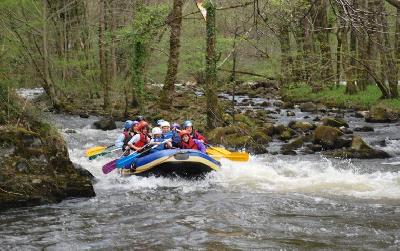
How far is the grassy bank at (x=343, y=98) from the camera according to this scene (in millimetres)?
20814

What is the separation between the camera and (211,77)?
1529cm

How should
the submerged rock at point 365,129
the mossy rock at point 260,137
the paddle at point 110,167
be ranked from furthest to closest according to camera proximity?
1. the submerged rock at point 365,129
2. the mossy rock at point 260,137
3. the paddle at point 110,167

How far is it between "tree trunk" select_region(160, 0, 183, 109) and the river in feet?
27.5

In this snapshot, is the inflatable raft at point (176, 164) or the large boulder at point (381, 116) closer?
the inflatable raft at point (176, 164)

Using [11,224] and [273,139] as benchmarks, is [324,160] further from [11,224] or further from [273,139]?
[11,224]

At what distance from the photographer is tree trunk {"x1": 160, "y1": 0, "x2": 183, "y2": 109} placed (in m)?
18.4

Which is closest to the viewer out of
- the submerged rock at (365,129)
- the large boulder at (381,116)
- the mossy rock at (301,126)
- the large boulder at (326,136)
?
the large boulder at (326,136)

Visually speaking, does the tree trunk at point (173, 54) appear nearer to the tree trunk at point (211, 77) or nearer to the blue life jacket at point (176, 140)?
the tree trunk at point (211, 77)

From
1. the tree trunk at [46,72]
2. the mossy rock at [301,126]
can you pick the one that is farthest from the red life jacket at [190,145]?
the tree trunk at [46,72]

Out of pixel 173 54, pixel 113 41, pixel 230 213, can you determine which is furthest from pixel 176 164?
pixel 113 41

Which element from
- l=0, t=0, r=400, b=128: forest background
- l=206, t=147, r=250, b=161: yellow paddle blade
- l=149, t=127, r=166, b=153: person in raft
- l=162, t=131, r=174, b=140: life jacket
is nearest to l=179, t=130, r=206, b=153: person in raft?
l=149, t=127, r=166, b=153: person in raft

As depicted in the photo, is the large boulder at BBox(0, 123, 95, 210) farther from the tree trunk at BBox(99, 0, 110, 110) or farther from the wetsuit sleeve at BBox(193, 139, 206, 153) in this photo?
the tree trunk at BBox(99, 0, 110, 110)

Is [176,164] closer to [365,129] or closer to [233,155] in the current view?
[233,155]

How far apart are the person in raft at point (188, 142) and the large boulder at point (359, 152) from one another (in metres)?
3.53
